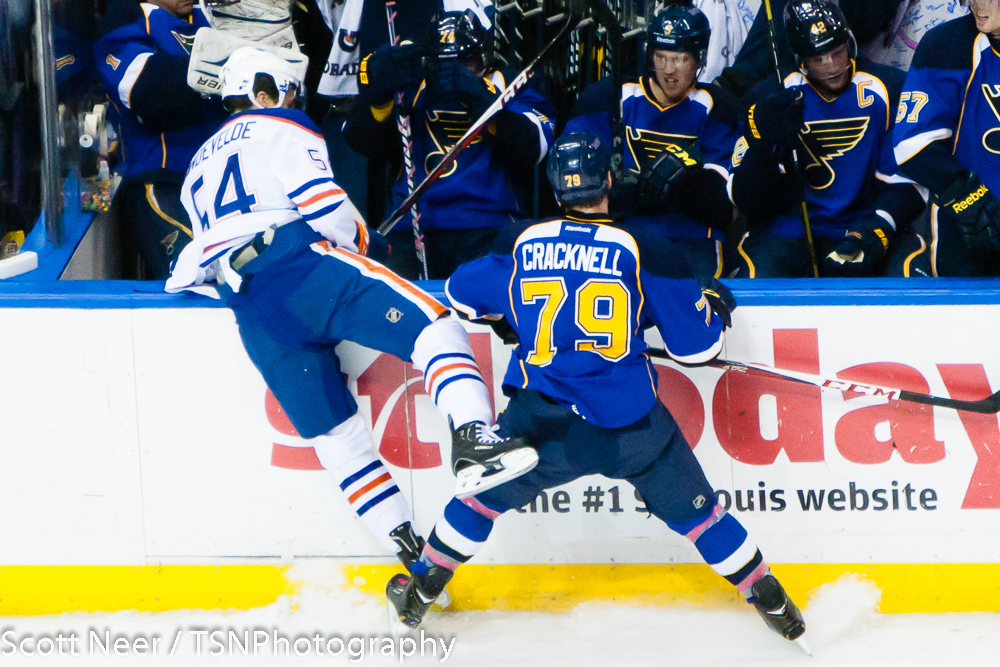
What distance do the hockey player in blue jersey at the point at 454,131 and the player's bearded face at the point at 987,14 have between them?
1254mm

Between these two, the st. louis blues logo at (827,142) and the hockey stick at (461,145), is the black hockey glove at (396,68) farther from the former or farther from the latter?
the st. louis blues logo at (827,142)

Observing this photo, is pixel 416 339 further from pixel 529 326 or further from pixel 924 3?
pixel 924 3

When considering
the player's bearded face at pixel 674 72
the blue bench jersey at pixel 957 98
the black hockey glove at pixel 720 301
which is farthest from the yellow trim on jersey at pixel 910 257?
the black hockey glove at pixel 720 301

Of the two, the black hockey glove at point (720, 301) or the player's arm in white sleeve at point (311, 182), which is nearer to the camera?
the black hockey glove at point (720, 301)

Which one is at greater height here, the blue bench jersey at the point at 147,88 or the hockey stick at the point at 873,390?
the blue bench jersey at the point at 147,88

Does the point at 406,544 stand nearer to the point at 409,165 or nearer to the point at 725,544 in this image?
the point at 725,544

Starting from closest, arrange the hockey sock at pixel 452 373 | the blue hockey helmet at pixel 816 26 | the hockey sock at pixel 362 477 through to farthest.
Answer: the hockey sock at pixel 452 373 → the hockey sock at pixel 362 477 → the blue hockey helmet at pixel 816 26

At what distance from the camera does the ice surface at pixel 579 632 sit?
2.59 meters

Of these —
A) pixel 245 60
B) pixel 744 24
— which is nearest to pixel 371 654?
pixel 245 60

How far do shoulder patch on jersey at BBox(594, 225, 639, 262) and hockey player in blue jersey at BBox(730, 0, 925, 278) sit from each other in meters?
1.06

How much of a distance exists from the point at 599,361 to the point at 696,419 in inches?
20.5

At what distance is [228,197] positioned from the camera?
2.71 meters

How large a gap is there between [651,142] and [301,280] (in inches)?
51.9

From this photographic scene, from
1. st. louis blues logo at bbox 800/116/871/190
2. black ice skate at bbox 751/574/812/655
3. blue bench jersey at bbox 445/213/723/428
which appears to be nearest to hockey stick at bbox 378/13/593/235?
st. louis blues logo at bbox 800/116/871/190
